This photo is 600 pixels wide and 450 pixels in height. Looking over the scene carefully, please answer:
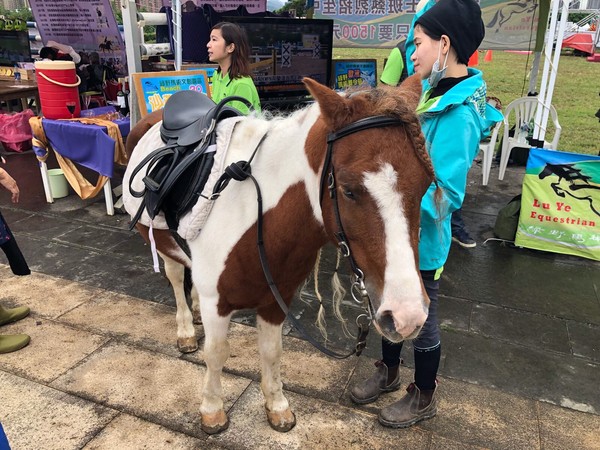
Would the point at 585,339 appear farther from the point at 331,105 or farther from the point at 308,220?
the point at 331,105

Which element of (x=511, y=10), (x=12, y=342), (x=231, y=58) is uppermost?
(x=511, y=10)

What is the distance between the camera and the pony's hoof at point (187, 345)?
3.12m

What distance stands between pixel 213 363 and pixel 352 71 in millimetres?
6399

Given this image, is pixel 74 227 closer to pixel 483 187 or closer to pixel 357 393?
pixel 357 393

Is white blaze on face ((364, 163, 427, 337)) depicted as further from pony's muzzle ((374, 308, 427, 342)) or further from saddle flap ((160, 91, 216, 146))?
saddle flap ((160, 91, 216, 146))

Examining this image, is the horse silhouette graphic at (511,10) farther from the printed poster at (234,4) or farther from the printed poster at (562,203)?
the printed poster at (234,4)

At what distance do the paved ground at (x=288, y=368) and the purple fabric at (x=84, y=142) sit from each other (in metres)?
1.20

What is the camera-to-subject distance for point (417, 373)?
251cm

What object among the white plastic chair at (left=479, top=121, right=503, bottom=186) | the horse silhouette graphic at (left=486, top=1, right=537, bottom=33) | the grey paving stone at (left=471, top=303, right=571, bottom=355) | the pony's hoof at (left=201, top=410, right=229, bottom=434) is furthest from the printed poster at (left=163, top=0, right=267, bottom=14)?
the pony's hoof at (left=201, top=410, right=229, bottom=434)

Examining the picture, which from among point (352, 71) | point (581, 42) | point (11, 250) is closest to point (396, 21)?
point (352, 71)

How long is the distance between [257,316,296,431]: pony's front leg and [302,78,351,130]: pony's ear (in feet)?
4.24

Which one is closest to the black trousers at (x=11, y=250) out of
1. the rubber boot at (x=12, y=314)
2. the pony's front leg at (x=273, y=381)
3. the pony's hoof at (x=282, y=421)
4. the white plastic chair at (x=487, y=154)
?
the rubber boot at (x=12, y=314)

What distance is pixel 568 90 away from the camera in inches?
594

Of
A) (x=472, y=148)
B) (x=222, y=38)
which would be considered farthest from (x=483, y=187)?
(x=472, y=148)
